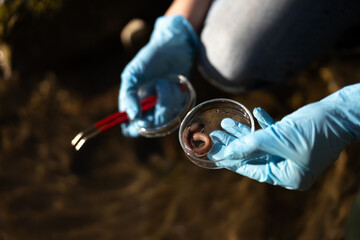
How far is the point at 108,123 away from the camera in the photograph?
1.33 meters

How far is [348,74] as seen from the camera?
6.21ft

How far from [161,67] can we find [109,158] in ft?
2.66

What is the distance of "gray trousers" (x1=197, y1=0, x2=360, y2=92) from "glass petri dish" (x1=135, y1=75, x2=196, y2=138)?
0.15 meters

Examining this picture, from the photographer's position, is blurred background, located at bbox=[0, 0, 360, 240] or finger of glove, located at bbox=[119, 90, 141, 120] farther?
blurred background, located at bbox=[0, 0, 360, 240]

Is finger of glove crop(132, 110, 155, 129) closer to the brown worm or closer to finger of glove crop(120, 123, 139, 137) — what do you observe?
finger of glove crop(120, 123, 139, 137)

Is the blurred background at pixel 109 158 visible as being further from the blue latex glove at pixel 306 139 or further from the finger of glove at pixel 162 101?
the blue latex glove at pixel 306 139

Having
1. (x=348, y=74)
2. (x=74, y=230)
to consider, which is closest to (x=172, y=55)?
(x=348, y=74)

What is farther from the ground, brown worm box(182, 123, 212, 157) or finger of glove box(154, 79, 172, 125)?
brown worm box(182, 123, 212, 157)

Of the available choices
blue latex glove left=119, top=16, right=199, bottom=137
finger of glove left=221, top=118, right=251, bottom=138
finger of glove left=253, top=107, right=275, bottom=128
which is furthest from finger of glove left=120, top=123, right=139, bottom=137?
finger of glove left=253, top=107, right=275, bottom=128

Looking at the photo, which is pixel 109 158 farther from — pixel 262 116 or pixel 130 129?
pixel 262 116

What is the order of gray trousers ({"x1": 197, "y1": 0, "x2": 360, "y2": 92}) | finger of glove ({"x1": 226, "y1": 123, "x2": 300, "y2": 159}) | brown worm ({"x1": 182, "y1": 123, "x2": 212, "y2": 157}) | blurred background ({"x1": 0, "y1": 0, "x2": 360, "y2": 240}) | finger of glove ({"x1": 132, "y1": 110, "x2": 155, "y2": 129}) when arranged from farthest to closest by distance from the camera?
blurred background ({"x1": 0, "y1": 0, "x2": 360, "y2": 240})
finger of glove ({"x1": 132, "y1": 110, "x2": 155, "y2": 129})
gray trousers ({"x1": 197, "y1": 0, "x2": 360, "y2": 92})
brown worm ({"x1": 182, "y1": 123, "x2": 212, "y2": 157})
finger of glove ({"x1": 226, "y1": 123, "x2": 300, "y2": 159})

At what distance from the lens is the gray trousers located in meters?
1.28

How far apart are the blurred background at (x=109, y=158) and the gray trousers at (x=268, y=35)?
0.35m

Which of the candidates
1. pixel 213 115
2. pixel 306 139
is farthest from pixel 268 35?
pixel 306 139
